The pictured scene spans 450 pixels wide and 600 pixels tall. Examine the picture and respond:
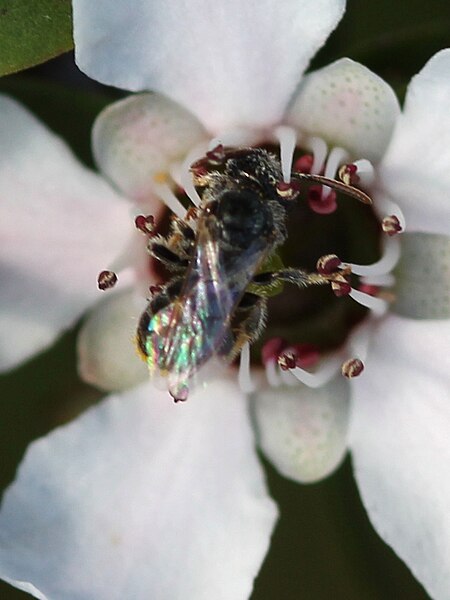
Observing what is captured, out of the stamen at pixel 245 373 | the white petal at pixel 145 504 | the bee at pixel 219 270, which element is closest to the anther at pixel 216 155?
the bee at pixel 219 270

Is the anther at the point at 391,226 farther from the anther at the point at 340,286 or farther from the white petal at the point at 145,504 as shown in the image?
the white petal at the point at 145,504

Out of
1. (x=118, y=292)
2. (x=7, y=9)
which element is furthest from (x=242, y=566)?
(x=7, y=9)

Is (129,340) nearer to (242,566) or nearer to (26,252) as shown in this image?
(26,252)

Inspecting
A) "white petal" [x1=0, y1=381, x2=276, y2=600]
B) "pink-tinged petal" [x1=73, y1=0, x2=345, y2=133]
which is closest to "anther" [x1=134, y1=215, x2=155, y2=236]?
"pink-tinged petal" [x1=73, y1=0, x2=345, y2=133]

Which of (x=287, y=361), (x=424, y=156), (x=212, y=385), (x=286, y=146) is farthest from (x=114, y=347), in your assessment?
(x=424, y=156)

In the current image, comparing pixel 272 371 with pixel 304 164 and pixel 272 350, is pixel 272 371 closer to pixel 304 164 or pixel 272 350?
pixel 272 350

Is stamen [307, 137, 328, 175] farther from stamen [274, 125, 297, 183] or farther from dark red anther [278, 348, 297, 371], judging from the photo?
dark red anther [278, 348, 297, 371]

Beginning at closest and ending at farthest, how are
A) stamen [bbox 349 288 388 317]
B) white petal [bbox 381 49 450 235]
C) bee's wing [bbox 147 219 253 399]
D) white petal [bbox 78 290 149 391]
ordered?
bee's wing [bbox 147 219 253 399]
white petal [bbox 381 49 450 235]
stamen [bbox 349 288 388 317]
white petal [bbox 78 290 149 391]

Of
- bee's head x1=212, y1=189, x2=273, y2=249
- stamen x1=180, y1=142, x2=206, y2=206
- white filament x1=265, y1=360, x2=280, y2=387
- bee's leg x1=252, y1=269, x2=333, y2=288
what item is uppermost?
bee's head x1=212, y1=189, x2=273, y2=249
